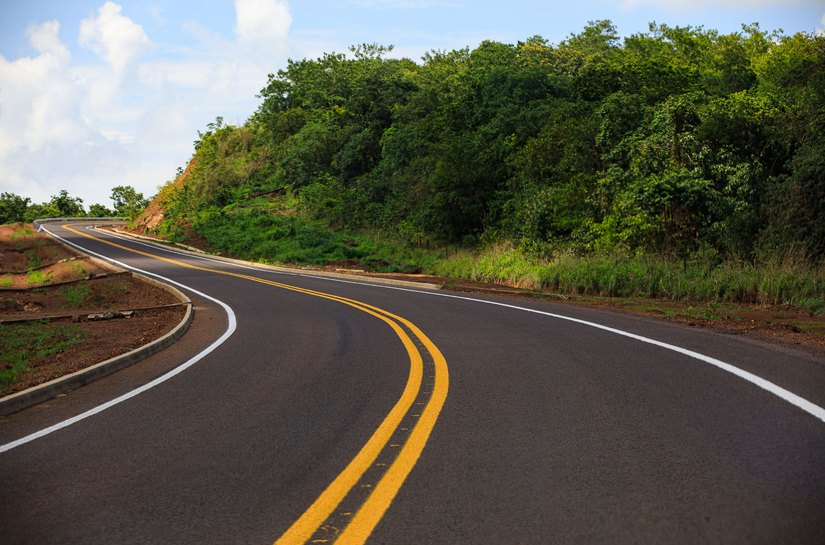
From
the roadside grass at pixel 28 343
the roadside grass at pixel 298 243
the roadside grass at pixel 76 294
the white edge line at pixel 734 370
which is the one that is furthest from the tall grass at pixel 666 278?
the roadside grass at pixel 76 294

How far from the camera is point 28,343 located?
43.9 ft

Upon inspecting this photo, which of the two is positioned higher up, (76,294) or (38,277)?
(76,294)

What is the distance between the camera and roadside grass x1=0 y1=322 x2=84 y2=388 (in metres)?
10.4

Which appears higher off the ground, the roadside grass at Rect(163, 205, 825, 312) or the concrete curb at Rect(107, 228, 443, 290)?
the roadside grass at Rect(163, 205, 825, 312)

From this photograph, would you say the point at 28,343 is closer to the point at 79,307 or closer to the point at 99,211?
the point at 79,307

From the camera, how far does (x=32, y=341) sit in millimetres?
13586

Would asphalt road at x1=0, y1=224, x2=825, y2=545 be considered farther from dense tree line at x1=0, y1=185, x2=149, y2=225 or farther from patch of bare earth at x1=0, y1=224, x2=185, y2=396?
dense tree line at x1=0, y1=185, x2=149, y2=225

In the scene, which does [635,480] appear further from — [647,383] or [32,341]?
[32,341]

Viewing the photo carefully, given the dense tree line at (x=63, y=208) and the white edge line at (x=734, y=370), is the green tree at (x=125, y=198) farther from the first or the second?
the white edge line at (x=734, y=370)

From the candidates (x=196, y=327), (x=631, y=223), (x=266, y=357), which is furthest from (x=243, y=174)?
(x=266, y=357)

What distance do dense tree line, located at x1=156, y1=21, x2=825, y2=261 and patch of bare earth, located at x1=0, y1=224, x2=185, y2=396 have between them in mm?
14871

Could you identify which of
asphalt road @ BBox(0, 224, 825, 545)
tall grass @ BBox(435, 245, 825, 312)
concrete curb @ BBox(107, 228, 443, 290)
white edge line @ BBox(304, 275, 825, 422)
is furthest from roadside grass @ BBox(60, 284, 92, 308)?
white edge line @ BBox(304, 275, 825, 422)

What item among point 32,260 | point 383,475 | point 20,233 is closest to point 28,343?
point 383,475

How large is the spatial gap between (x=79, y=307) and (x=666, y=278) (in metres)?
18.0
